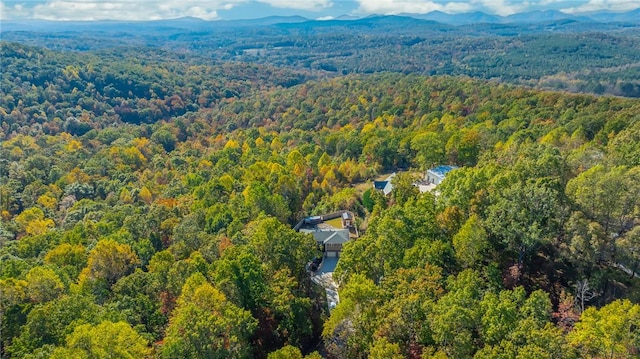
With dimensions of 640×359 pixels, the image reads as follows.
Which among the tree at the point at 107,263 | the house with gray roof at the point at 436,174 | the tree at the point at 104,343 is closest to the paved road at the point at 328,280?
the tree at the point at 104,343

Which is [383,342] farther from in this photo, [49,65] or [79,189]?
[49,65]

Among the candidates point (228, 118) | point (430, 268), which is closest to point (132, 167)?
point (228, 118)

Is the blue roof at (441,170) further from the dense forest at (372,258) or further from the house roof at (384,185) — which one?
the house roof at (384,185)

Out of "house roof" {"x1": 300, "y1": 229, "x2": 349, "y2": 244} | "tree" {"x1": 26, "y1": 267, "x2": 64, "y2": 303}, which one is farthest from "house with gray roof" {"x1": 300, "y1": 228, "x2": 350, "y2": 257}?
"tree" {"x1": 26, "y1": 267, "x2": 64, "y2": 303}

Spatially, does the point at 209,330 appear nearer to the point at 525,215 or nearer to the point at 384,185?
the point at 525,215

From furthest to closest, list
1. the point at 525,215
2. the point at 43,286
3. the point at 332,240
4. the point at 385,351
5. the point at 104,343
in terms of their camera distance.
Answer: the point at 332,240, the point at 43,286, the point at 525,215, the point at 104,343, the point at 385,351

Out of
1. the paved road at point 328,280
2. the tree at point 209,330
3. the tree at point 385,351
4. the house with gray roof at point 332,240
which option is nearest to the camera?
the tree at point 385,351

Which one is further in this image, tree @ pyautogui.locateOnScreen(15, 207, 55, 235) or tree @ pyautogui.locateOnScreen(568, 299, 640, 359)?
tree @ pyautogui.locateOnScreen(15, 207, 55, 235)

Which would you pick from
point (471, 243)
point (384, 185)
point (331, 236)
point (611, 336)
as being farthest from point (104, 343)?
point (384, 185)

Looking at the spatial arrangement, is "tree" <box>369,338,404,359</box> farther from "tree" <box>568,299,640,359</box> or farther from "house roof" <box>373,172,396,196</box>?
"house roof" <box>373,172,396,196</box>
